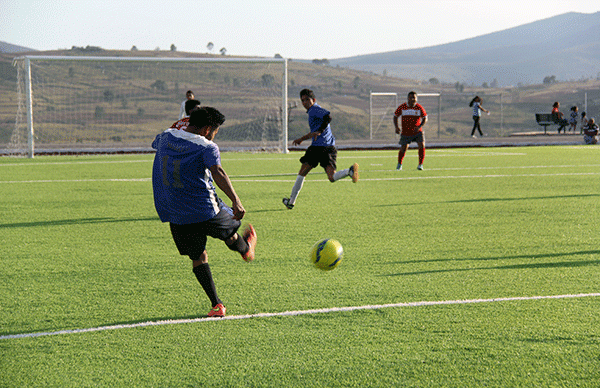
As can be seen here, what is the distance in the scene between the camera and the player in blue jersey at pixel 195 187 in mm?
4629

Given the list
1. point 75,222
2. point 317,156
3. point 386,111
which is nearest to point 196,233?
point 75,222

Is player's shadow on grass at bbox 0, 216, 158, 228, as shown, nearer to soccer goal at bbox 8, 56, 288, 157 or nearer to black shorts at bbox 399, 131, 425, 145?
black shorts at bbox 399, 131, 425, 145

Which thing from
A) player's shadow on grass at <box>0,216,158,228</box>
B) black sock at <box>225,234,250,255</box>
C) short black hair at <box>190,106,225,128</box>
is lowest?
player's shadow on grass at <box>0,216,158,228</box>

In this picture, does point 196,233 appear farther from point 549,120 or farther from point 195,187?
point 549,120

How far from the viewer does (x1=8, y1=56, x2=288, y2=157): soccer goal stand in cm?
2503

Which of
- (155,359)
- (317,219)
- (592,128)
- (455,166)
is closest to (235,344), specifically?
(155,359)

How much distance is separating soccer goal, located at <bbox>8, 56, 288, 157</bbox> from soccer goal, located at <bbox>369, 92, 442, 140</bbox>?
677cm

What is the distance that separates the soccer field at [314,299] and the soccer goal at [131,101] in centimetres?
1499

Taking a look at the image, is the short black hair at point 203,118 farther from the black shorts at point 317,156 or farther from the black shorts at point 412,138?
the black shorts at point 412,138

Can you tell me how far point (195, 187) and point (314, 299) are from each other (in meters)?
1.29

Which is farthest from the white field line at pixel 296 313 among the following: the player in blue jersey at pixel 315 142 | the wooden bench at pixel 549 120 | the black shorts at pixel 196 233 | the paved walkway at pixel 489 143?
the wooden bench at pixel 549 120

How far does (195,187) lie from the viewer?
4711 millimetres

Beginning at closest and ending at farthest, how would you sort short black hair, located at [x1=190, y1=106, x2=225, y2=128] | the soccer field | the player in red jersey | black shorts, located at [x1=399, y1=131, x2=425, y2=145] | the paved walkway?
the soccer field < short black hair, located at [x1=190, y1=106, x2=225, y2=128] < the player in red jersey < black shorts, located at [x1=399, y1=131, x2=425, y2=145] < the paved walkway

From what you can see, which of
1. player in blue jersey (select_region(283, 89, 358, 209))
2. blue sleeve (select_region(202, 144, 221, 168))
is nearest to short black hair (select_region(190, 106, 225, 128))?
blue sleeve (select_region(202, 144, 221, 168))
